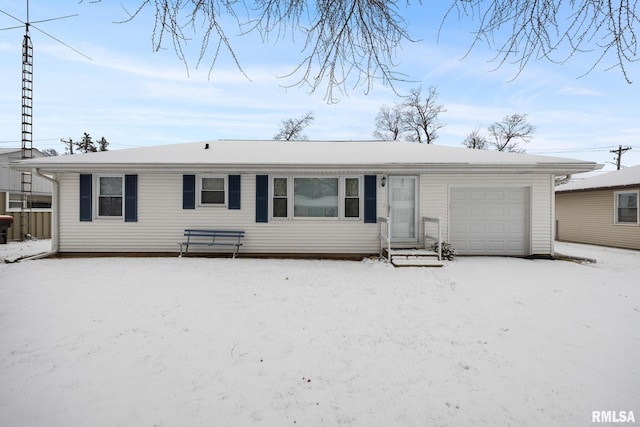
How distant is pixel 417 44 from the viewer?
2730mm

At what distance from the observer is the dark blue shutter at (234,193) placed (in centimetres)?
959

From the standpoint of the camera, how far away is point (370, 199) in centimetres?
958

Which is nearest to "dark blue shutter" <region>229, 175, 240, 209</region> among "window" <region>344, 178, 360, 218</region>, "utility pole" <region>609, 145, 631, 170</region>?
"window" <region>344, 178, 360, 218</region>

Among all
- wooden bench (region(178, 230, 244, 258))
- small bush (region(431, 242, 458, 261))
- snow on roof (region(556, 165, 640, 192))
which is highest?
snow on roof (region(556, 165, 640, 192))

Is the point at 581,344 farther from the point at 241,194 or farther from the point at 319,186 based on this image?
the point at 241,194

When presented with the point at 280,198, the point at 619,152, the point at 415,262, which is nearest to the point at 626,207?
the point at 415,262

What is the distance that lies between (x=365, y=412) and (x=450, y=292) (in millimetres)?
4015

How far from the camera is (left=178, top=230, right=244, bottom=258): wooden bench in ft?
30.5

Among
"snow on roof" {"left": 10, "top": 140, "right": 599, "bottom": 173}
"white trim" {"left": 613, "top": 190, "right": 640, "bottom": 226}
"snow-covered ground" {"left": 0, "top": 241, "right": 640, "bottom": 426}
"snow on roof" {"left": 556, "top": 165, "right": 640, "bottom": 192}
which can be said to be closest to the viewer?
"snow-covered ground" {"left": 0, "top": 241, "right": 640, "bottom": 426}

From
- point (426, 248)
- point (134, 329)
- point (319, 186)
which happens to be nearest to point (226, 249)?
point (319, 186)

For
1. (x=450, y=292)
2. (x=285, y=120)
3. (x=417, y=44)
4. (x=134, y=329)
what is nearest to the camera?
(x=417, y=44)

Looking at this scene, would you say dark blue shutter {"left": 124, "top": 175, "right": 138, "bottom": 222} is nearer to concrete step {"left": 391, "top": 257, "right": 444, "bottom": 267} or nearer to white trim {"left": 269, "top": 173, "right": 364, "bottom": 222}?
white trim {"left": 269, "top": 173, "right": 364, "bottom": 222}

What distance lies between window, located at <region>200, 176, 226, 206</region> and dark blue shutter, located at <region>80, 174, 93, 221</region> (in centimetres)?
341

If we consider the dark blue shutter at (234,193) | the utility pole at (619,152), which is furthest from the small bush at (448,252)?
the utility pole at (619,152)
